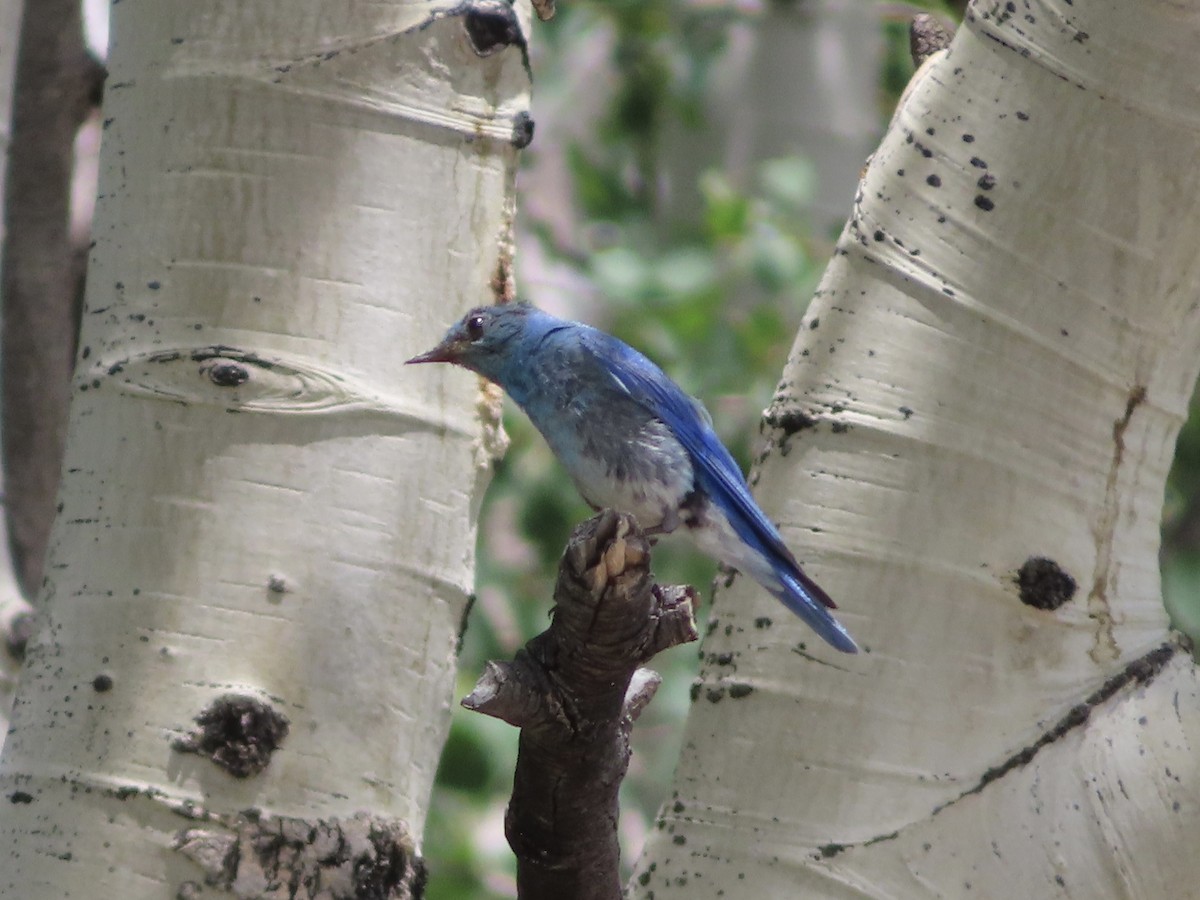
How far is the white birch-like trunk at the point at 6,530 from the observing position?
3.00m

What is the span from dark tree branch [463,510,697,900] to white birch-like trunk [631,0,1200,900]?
0.13m

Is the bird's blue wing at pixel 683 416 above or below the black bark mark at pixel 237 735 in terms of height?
above

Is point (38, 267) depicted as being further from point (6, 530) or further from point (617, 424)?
point (617, 424)

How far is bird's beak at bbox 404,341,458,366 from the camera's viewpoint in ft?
7.17

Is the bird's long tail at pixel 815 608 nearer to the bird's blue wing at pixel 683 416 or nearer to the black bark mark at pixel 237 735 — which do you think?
the bird's blue wing at pixel 683 416

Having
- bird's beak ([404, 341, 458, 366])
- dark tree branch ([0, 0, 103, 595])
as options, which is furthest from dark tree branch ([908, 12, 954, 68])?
dark tree branch ([0, 0, 103, 595])

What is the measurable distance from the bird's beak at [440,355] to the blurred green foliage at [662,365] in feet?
5.59

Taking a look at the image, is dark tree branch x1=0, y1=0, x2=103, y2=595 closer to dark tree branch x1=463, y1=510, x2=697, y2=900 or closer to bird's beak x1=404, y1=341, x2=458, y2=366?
bird's beak x1=404, y1=341, x2=458, y2=366

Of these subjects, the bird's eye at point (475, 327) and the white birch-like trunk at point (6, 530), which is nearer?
the bird's eye at point (475, 327)

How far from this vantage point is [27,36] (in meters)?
3.95

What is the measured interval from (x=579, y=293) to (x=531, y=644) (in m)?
3.80

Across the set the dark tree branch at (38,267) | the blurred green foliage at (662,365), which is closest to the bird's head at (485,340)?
the blurred green foliage at (662,365)

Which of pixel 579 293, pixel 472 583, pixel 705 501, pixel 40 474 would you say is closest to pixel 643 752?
pixel 579 293

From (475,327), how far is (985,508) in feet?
2.81
